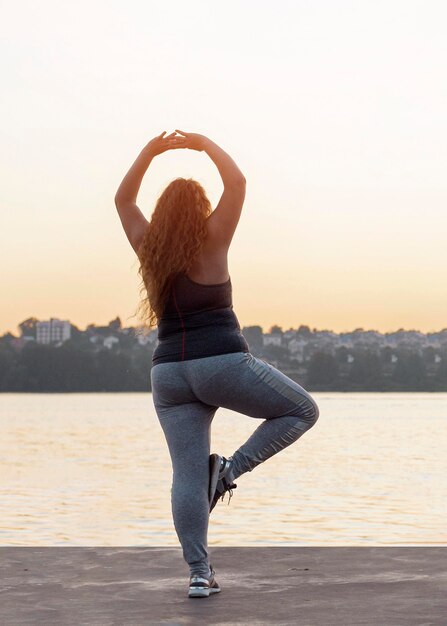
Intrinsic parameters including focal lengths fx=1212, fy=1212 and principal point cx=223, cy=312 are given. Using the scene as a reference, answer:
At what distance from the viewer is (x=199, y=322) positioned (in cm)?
511

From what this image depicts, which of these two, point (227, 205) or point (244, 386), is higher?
point (227, 205)

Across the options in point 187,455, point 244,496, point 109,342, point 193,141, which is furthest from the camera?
point 109,342

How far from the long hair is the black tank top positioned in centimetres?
6

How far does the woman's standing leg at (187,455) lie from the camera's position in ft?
16.9

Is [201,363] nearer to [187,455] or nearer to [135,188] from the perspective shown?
[187,455]

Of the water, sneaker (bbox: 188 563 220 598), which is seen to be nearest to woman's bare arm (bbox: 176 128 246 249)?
sneaker (bbox: 188 563 220 598)

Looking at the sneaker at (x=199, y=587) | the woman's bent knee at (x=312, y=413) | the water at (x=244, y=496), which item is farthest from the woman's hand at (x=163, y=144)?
the water at (x=244, y=496)

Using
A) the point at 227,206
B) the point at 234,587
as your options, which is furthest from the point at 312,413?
the point at 227,206

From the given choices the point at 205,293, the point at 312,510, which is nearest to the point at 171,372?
the point at 205,293

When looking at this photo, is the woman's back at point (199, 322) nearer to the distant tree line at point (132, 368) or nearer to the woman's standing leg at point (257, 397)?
the woman's standing leg at point (257, 397)

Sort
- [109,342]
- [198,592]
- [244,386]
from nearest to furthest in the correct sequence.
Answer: [198,592] < [244,386] < [109,342]

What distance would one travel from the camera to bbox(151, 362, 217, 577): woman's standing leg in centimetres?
516

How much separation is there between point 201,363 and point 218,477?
0.56 m

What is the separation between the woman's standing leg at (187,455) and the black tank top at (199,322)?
0.38 ft
